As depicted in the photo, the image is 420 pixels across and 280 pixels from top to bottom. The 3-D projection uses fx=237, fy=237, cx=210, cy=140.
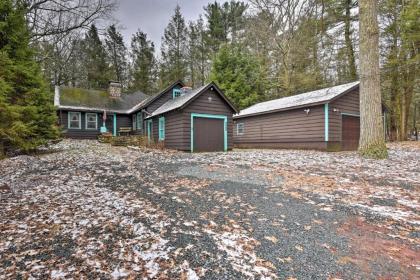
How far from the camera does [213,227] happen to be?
316 centimetres

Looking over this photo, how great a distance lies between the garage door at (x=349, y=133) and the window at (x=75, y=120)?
61.0ft

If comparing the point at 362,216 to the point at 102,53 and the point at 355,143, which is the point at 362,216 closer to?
the point at 355,143

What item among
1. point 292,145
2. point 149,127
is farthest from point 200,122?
point 292,145

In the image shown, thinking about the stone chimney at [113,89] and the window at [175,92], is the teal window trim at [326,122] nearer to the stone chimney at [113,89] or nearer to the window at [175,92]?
the window at [175,92]

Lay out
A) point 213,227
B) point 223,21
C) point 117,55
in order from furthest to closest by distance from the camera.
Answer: point 117,55 → point 223,21 → point 213,227

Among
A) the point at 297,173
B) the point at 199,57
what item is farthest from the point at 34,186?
the point at 199,57

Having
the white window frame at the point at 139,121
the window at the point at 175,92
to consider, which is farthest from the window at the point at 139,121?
the window at the point at 175,92

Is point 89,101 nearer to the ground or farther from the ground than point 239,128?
farther from the ground

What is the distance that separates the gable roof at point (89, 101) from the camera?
60.3 feet

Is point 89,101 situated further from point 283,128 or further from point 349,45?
point 349,45

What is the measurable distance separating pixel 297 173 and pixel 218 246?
4.26 m

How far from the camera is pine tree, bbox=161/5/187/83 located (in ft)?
97.4

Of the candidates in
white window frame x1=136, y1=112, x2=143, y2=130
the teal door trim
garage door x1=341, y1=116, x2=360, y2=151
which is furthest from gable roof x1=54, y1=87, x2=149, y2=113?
garage door x1=341, y1=116, x2=360, y2=151

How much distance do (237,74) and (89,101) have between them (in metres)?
13.3
